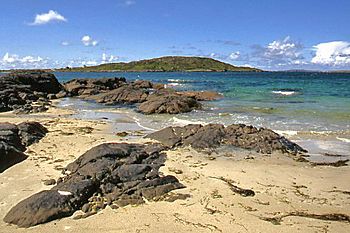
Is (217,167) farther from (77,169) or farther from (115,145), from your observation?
(77,169)

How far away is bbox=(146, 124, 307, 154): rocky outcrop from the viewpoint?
44.3 ft

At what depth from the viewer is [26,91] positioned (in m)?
38.0

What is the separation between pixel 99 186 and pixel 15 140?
Result: 5601mm

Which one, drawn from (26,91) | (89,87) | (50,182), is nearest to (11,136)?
(50,182)

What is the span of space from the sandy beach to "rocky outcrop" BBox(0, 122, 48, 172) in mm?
355

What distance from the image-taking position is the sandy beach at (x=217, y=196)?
23.7ft

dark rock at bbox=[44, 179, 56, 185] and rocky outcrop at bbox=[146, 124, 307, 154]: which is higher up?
rocky outcrop at bbox=[146, 124, 307, 154]

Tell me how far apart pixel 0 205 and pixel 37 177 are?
190 cm

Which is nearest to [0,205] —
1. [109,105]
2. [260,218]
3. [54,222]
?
[54,222]

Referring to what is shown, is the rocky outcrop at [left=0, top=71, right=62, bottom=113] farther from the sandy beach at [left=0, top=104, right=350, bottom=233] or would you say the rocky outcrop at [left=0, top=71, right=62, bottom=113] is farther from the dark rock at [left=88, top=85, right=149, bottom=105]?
the sandy beach at [left=0, top=104, right=350, bottom=233]

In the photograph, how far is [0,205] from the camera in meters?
8.11

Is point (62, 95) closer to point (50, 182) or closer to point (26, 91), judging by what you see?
point (26, 91)

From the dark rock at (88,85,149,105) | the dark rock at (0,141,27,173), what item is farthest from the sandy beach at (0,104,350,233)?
the dark rock at (88,85,149,105)

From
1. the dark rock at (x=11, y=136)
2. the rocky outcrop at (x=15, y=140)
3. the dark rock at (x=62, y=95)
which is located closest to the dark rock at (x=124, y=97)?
the dark rock at (x=62, y=95)
